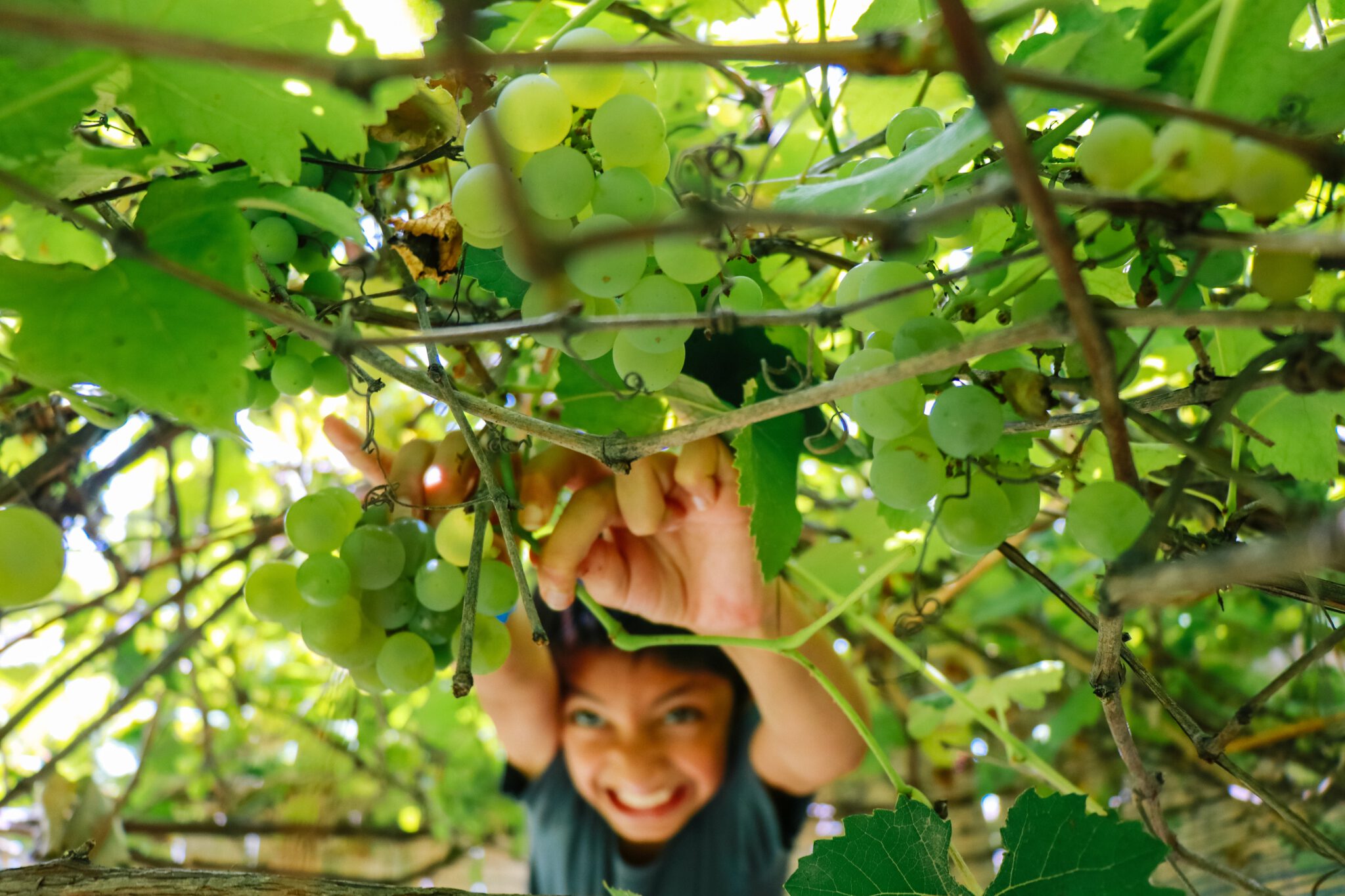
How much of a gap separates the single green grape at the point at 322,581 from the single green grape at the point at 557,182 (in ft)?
0.96

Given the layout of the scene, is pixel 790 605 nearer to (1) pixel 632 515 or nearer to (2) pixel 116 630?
(1) pixel 632 515

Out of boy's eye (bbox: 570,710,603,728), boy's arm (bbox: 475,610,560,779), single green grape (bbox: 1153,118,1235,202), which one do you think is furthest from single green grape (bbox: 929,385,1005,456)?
boy's eye (bbox: 570,710,603,728)

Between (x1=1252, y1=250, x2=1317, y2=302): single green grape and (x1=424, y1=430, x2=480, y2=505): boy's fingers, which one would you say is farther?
(x1=424, y1=430, x2=480, y2=505): boy's fingers

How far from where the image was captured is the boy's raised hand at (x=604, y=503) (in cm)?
72

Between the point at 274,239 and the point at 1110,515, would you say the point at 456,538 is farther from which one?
the point at 1110,515

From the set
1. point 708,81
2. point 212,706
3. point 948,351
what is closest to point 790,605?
point 708,81

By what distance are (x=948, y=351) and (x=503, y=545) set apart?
46cm

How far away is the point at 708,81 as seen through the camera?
1015mm

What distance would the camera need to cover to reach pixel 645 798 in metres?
1.44

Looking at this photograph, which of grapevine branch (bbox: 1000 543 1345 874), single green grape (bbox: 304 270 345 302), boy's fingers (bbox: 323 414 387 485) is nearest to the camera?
grapevine branch (bbox: 1000 543 1345 874)

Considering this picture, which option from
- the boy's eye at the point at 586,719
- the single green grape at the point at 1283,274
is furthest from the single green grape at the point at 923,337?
the boy's eye at the point at 586,719

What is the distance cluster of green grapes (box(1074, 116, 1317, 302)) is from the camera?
338mm

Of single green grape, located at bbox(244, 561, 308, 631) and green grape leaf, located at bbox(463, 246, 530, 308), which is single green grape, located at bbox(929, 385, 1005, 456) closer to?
green grape leaf, located at bbox(463, 246, 530, 308)

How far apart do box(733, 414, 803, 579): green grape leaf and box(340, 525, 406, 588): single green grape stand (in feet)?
0.81
